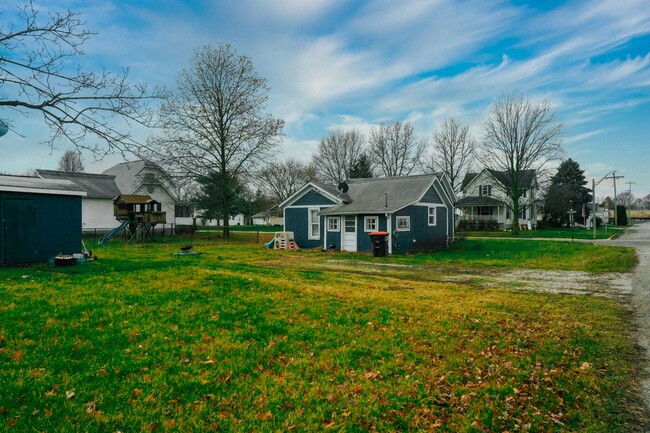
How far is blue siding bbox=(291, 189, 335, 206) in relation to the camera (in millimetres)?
25909

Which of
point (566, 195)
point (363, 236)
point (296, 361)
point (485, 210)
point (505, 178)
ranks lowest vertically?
point (296, 361)

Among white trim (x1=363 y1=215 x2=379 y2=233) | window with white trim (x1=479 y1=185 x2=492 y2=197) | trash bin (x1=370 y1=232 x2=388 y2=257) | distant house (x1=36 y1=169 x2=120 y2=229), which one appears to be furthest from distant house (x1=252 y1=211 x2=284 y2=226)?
trash bin (x1=370 y1=232 x2=388 y2=257)

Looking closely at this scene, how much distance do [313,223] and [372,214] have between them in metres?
5.01

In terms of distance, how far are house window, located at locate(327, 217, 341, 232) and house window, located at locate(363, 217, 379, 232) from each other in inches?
76.0

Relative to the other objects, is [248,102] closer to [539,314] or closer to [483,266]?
[483,266]

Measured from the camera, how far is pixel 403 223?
23.0 metres

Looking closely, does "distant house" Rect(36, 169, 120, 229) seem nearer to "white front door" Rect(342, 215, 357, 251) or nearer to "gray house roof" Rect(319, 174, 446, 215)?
"gray house roof" Rect(319, 174, 446, 215)

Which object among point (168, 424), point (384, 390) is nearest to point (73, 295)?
point (168, 424)

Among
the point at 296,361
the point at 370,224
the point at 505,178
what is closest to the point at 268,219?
the point at 505,178

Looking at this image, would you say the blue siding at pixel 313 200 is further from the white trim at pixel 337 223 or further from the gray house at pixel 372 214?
the white trim at pixel 337 223

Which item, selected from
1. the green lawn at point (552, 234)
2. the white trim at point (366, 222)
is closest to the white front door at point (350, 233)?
the white trim at point (366, 222)

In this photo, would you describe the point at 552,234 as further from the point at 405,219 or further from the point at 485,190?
the point at 405,219

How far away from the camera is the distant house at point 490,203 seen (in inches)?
1884

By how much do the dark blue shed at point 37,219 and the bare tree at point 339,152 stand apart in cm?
4247
